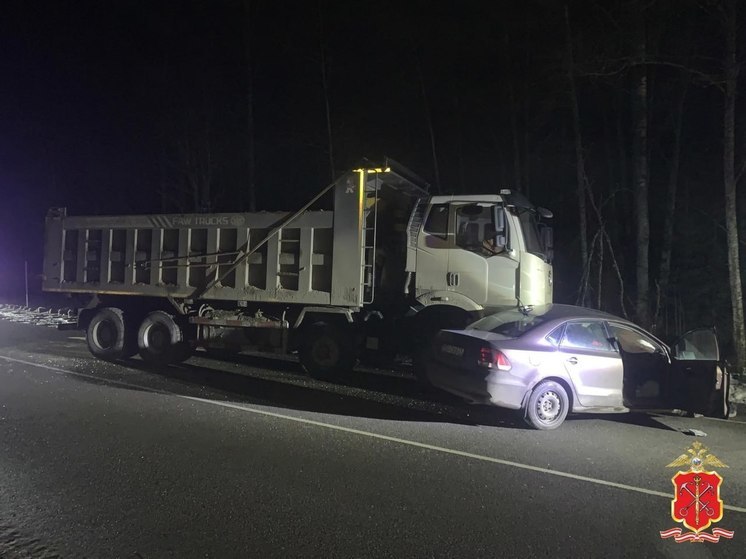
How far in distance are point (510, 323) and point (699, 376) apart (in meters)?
2.27

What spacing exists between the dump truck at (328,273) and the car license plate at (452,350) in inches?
57.9

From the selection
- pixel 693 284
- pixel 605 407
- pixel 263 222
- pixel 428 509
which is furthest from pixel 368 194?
pixel 693 284

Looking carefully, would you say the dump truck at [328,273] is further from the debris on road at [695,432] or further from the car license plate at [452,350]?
the debris on road at [695,432]

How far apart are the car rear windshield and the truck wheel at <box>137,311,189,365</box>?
572 centimetres

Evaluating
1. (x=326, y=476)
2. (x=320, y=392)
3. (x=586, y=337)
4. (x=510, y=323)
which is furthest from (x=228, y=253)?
(x=586, y=337)

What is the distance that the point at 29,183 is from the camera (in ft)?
127

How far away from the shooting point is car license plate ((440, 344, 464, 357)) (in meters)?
6.84

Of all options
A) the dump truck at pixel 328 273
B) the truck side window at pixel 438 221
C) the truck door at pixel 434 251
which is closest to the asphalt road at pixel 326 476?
the dump truck at pixel 328 273

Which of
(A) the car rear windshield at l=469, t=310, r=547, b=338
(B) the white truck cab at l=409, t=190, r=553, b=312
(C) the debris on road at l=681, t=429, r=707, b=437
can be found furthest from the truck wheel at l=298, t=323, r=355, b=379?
(C) the debris on road at l=681, t=429, r=707, b=437

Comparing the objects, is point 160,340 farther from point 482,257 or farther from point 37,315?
point 37,315

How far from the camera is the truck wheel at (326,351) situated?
29.4 ft

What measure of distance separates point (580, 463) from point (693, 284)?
12889 millimetres

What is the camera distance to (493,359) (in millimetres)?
6441

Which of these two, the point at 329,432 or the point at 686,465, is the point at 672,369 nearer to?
the point at 686,465
